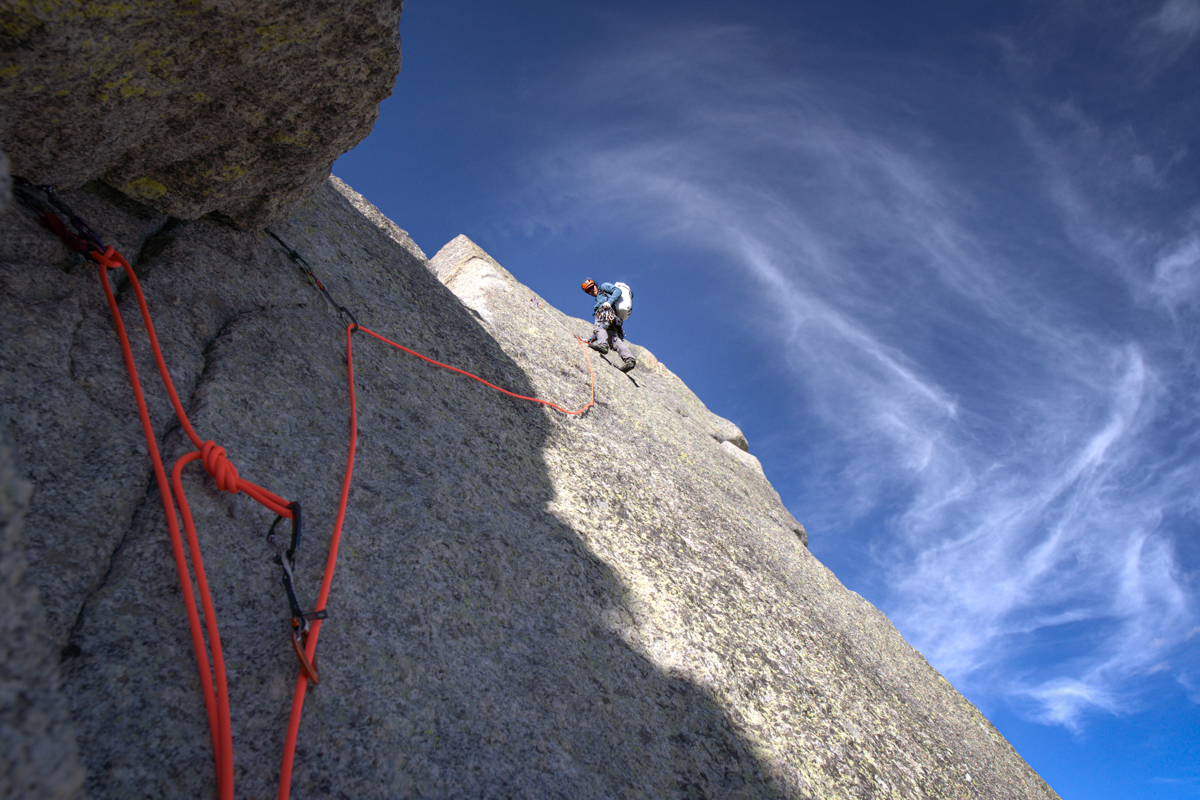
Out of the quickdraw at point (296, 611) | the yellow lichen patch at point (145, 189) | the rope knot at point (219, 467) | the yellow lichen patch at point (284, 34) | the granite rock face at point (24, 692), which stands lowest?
the granite rock face at point (24, 692)

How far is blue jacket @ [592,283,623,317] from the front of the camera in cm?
1354

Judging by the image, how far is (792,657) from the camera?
549 cm

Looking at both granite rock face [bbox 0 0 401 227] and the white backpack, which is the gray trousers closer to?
the white backpack

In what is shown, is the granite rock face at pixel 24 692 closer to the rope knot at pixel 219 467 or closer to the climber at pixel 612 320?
the rope knot at pixel 219 467

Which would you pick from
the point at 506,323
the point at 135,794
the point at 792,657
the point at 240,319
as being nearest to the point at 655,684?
the point at 792,657

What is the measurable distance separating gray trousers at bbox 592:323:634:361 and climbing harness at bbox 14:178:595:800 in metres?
8.67

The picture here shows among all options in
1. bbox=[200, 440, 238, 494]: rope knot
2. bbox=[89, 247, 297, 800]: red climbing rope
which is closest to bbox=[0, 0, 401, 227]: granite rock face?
bbox=[89, 247, 297, 800]: red climbing rope

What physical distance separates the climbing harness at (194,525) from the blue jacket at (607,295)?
9809 mm

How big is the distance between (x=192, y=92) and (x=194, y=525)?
255cm

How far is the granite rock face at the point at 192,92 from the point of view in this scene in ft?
8.99

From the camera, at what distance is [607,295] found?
13773mm

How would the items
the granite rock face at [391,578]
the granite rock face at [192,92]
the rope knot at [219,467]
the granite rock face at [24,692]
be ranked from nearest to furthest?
the granite rock face at [24,692], the granite rock face at [391,578], the granite rock face at [192,92], the rope knot at [219,467]

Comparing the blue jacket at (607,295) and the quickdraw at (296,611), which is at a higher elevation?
the blue jacket at (607,295)

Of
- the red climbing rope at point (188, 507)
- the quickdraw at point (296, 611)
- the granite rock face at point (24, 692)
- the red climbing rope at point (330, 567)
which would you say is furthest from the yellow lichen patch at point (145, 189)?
the granite rock face at point (24, 692)
